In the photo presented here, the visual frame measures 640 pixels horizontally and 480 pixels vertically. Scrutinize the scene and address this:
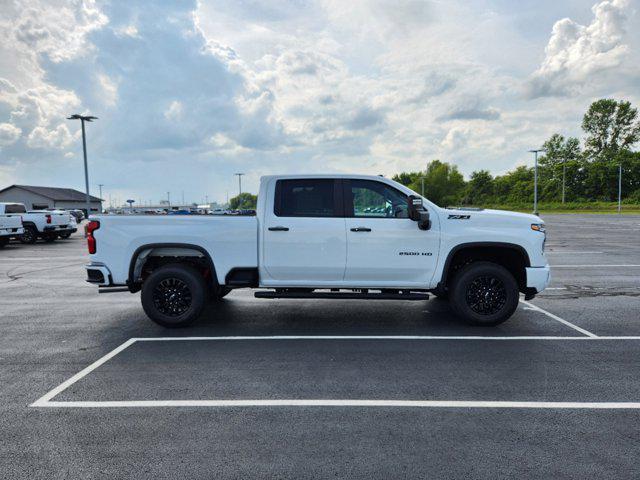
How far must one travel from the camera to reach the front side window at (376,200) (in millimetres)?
6062

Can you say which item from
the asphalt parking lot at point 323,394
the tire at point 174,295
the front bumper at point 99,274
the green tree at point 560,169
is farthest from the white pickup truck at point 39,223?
A: the green tree at point 560,169

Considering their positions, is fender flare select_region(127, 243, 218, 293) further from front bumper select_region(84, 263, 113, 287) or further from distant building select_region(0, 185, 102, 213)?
distant building select_region(0, 185, 102, 213)

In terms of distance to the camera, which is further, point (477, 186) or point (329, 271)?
point (477, 186)

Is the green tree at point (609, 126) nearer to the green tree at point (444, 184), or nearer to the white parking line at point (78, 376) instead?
the green tree at point (444, 184)

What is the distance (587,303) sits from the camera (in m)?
7.66

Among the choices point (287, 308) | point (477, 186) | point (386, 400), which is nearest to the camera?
point (386, 400)

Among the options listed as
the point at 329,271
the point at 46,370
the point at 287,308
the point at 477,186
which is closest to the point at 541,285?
the point at 329,271

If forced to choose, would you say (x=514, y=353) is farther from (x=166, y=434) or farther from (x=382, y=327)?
(x=166, y=434)

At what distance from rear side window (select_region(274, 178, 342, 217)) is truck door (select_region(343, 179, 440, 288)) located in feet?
0.71

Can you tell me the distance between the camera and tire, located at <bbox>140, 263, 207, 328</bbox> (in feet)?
20.1

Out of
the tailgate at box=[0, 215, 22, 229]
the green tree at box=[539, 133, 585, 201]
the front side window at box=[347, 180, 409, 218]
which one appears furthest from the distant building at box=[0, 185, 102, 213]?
the green tree at box=[539, 133, 585, 201]

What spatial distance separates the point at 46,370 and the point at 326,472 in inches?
138

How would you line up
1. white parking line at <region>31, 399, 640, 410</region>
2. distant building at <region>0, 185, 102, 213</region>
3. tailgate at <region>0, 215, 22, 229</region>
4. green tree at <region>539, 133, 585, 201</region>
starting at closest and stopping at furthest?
white parking line at <region>31, 399, 640, 410</region> → tailgate at <region>0, 215, 22, 229</region> → distant building at <region>0, 185, 102, 213</region> → green tree at <region>539, 133, 585, 201</region>

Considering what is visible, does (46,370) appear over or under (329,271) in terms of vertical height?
under
